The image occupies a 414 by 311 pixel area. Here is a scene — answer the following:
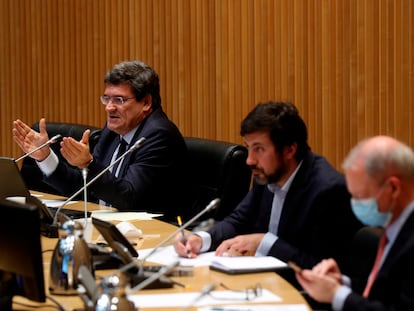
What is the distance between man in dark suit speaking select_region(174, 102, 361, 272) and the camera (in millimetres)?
3619

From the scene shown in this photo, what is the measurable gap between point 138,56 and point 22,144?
226 centimetres

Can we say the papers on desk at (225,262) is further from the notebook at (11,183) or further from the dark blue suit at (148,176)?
the dark blue suit at (148,176)

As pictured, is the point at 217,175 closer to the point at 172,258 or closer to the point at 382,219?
the point at 172,258

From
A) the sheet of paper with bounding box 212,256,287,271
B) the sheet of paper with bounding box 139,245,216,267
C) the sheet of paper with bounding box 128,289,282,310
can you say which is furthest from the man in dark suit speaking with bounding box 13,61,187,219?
the sheet of paper with bounding box 128,289,282,310

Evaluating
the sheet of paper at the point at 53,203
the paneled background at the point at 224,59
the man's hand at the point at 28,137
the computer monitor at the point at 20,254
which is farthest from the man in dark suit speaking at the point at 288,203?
the man's hand at the point at 28,137

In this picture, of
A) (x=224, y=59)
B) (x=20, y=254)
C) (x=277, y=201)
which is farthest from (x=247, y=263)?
(x=224, y=59)

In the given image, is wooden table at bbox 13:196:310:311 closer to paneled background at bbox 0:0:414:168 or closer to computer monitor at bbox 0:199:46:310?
computer monitor at bbox 0:199:46:310

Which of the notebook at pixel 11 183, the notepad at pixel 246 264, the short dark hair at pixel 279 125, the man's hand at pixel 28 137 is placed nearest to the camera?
the notepad at pixel 246 264

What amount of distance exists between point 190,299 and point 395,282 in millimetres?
649

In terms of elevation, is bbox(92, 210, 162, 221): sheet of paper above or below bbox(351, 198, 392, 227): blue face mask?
below

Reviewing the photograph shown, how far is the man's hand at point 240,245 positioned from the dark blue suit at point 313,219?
0.08 m

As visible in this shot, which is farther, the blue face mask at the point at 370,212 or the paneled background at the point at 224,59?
the paneled background at the point at 224,59

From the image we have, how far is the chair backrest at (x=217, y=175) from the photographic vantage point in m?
4.59

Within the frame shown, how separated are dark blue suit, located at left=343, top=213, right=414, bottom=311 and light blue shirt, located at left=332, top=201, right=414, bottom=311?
0.05ft
